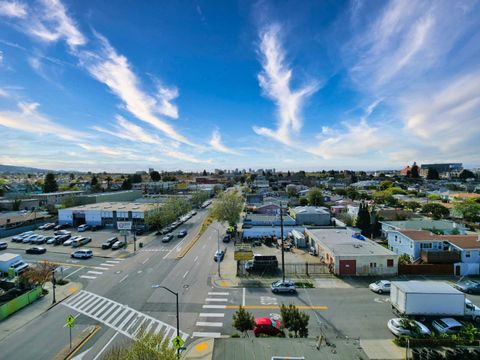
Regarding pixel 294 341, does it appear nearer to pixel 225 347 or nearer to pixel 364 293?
pixel 225 347

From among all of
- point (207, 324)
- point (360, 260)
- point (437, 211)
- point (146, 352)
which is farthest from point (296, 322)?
point (437, 211)

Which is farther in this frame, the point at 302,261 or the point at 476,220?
the point at 476,220

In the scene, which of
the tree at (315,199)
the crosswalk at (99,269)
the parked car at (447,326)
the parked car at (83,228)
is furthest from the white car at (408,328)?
the tree at (315,199)

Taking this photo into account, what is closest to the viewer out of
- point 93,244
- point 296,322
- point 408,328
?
point 296,322

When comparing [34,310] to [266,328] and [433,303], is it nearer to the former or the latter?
[266,328]

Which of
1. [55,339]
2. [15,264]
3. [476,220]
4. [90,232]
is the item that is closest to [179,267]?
[55,339]

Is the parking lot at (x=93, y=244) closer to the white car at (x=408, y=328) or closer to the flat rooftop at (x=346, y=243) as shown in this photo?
the flat rooftop at (x=346, y=243)

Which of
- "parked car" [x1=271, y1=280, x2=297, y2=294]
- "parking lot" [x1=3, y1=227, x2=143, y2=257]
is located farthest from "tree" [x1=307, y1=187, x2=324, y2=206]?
"parked car" [x1=271, y1=280, x2=297, y2=294]

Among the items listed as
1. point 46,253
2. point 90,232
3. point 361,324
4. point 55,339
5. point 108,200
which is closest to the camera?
point 55,339
